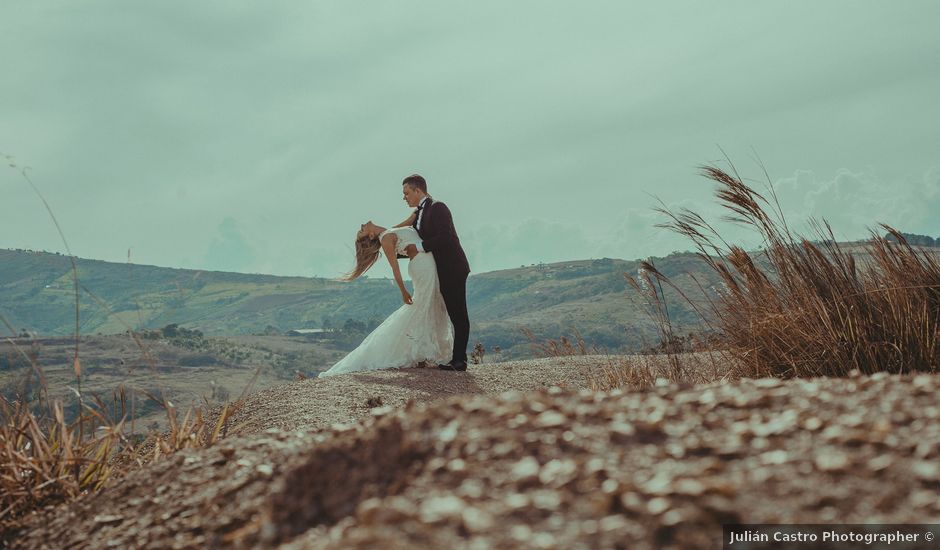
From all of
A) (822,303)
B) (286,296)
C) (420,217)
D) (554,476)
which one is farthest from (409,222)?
(286,296)

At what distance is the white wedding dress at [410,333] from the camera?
9633mm

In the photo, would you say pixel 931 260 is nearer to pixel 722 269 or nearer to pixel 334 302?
pixel 722 269

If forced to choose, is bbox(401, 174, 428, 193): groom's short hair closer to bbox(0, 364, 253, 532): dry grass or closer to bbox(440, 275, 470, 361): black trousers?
bbox(440, 275, 470, 361): black trousers

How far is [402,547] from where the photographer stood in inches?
67.4

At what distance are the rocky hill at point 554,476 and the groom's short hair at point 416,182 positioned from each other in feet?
23.0

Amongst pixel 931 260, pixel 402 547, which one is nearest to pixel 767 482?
pixel 402 547

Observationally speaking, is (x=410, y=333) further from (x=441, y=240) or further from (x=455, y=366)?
(x=441, y=240)

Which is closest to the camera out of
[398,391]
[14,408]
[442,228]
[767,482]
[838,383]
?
[767,482]

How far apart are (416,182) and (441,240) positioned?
2.84 feet

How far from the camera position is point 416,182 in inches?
393

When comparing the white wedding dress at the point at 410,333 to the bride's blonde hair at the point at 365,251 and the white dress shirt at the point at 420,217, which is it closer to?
the white dress shirt at the point at 420,217

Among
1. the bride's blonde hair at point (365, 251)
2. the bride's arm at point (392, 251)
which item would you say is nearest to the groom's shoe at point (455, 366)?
the bride's arm at point (392, 251)

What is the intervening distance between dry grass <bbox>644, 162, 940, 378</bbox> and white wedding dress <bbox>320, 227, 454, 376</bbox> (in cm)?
465

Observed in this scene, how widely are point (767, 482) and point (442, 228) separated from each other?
26.3 ft
